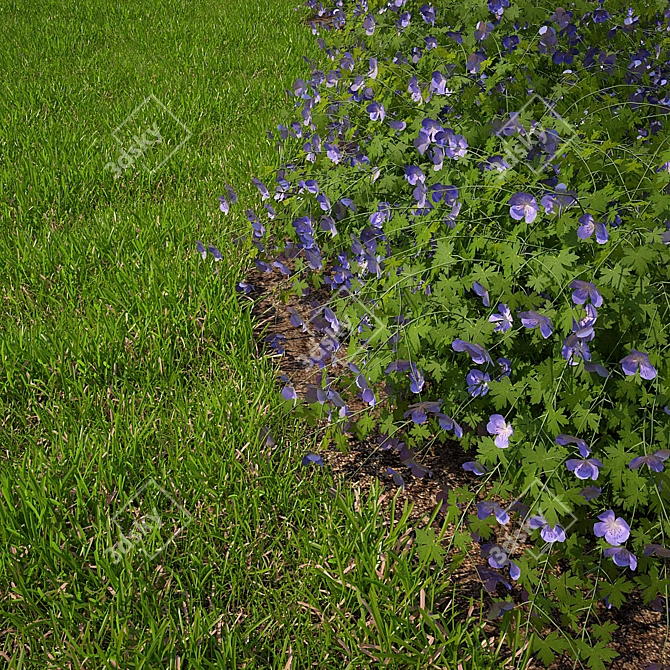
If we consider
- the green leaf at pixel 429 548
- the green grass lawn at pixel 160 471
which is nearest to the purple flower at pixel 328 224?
the green grass lawn at pixel 160 471

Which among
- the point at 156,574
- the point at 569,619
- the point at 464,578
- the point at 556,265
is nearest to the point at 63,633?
the point at 156,574

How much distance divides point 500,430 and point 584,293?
382 mm

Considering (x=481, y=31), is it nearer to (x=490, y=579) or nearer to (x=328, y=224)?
(x=328, y=224)

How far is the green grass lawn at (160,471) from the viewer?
158cm

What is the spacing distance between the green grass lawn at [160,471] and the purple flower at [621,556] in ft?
1.21

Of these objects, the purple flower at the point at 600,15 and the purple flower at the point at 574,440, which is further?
the purple flower at the point at 600,15

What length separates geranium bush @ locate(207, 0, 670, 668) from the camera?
1588 millimetres

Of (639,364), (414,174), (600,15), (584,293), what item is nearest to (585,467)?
(639,364)

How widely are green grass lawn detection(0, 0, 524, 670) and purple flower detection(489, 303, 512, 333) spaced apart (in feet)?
1.87

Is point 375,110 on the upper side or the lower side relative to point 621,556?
upper

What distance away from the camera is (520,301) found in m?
1.75
